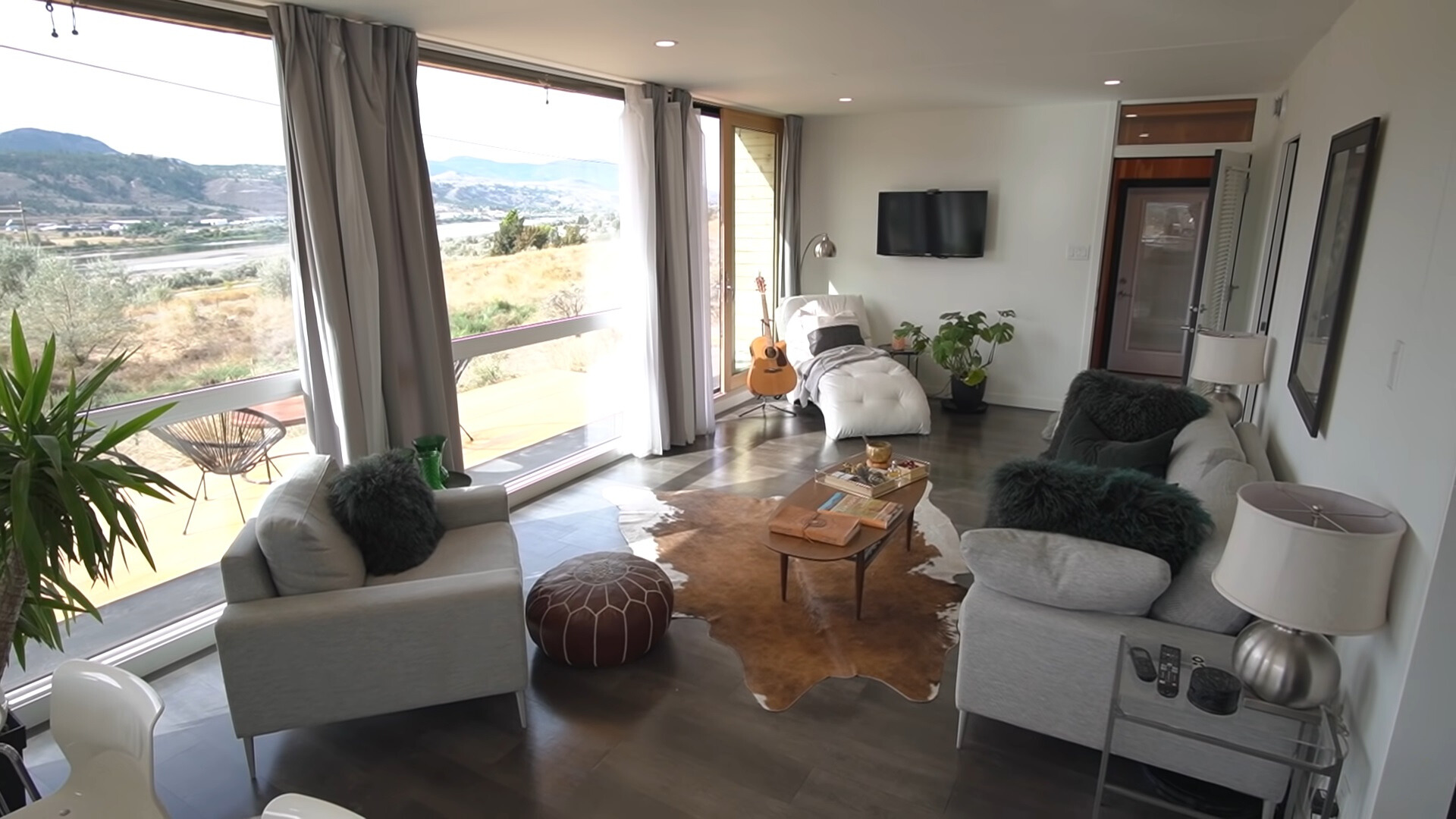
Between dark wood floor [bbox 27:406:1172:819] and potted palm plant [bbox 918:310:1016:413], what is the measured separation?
374 cm

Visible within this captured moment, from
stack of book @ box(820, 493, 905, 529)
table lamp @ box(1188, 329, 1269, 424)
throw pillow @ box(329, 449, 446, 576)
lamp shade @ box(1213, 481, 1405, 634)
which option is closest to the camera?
lamp shade @ box(1213, 481, 1405, 634)

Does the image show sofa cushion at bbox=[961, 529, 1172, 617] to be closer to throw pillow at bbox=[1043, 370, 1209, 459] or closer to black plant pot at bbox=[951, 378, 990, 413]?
throw pillow at bbox=[1043, 370, 1209, 459]

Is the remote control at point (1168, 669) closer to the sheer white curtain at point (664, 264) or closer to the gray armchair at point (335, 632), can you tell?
the gray armchair at point (335, 632)

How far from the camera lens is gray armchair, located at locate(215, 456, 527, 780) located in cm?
229

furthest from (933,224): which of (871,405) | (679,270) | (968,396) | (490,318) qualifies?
(490,318)

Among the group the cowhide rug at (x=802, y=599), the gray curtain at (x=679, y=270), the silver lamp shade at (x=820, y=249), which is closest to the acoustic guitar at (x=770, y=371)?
the gray curtain at (x=679, y=270)

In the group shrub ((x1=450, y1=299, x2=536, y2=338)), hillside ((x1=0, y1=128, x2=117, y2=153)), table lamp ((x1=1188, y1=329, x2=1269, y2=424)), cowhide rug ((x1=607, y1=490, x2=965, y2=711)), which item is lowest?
cowhide rug ((x1=607, y1=490, x2=965, y2=711))

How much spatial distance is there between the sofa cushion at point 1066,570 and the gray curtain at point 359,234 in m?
2.52

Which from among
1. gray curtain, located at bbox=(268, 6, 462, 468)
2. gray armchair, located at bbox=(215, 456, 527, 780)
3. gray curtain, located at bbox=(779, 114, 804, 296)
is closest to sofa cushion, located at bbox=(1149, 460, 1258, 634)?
gray armchair, located at bbox=(215, 456, 527, 780)

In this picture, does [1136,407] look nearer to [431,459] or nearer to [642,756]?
[642,756]

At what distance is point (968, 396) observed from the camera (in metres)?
6.47

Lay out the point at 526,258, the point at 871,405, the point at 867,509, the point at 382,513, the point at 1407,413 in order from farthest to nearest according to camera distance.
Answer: the point at 871,405 < the point at 526,258 < the point at 867,509 < the point at 382,513 < the point at 1407,413

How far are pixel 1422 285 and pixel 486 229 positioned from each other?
3825 millimetres

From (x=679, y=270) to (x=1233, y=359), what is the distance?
3.22 meters
